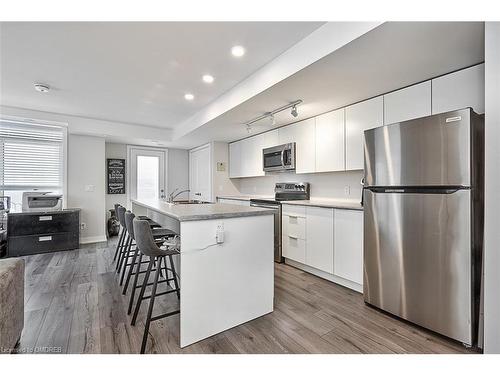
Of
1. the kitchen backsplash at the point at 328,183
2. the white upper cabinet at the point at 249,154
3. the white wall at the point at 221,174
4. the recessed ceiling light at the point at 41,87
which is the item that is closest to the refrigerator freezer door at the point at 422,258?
the kitchen backsplash at the point at 328,183

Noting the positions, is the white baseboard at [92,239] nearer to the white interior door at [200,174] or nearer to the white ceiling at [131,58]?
the white interior door at [200,174]

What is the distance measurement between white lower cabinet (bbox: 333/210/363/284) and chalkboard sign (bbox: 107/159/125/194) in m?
4.80

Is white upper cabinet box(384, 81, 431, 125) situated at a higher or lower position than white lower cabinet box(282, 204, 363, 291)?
higher

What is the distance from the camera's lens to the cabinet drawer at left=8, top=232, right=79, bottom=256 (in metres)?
3.81

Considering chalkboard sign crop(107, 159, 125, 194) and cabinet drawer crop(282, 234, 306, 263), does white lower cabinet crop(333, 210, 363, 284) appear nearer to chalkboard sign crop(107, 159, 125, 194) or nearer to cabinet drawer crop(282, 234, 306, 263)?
cabinet drawer crop(282, 234, 306, 263)

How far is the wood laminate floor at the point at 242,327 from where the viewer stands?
168 centimetres

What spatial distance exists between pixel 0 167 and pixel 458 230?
5.95 meters

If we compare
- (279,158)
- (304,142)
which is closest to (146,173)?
(279,158)

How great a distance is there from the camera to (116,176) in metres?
5.52

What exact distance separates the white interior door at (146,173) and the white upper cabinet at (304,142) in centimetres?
357

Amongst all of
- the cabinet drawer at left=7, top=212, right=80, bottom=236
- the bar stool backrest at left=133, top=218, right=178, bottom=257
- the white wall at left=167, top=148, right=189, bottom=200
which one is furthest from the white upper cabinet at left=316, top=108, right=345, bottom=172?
the cabinet drawer at left=7, top=212, right=80, bottom=236

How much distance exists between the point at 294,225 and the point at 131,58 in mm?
2561

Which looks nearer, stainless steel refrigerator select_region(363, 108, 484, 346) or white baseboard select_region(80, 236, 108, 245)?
stainless steel refrigerator select_region(363, 108, 484, 346)
